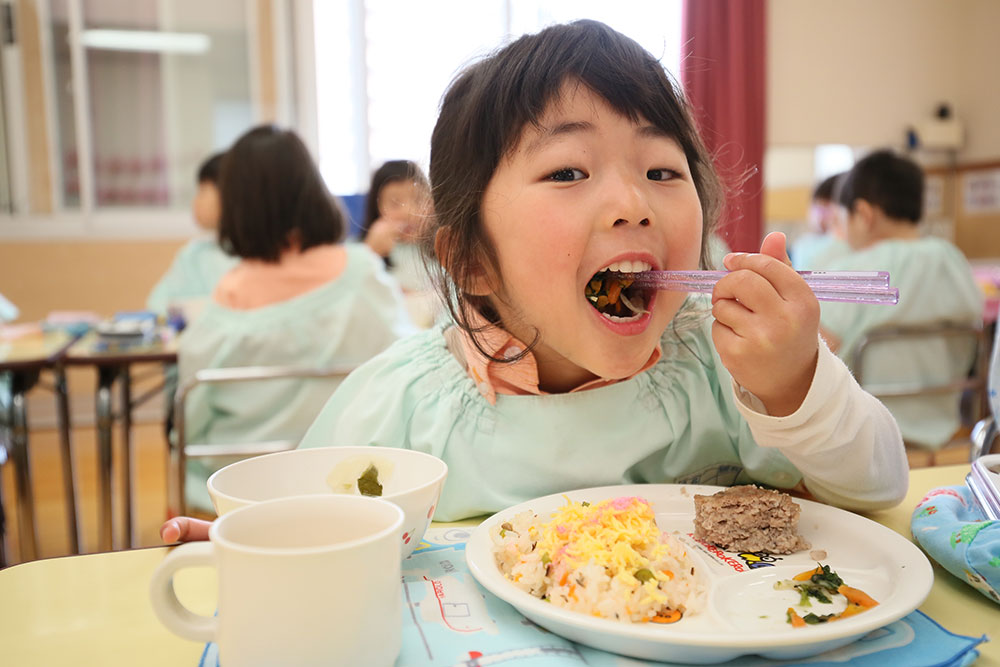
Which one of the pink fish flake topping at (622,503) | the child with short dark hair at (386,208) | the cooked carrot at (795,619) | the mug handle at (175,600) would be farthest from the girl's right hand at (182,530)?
the child with short dark hair at (386,208)

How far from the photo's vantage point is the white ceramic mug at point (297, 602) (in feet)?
1.32

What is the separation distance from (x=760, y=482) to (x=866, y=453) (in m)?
0.18

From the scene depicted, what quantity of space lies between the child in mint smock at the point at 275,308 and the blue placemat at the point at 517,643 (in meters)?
1.67

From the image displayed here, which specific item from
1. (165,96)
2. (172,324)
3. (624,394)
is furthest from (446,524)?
(165,96)

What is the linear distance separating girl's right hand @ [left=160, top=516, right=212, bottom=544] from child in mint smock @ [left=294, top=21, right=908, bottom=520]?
10.1 inches

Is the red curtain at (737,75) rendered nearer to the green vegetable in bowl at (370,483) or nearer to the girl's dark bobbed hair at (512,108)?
the girl's dark bobbed hair at (512,108)

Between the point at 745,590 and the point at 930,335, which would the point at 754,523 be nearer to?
the point at 745,590

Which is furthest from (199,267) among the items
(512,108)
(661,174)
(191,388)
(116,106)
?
(661,174)

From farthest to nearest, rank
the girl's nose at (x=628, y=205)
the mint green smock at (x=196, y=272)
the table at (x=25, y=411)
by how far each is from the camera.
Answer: the mint green smock at (x=196, y=272), the table at (x=25, y=411), the girl's nose at (x=628, y=205)

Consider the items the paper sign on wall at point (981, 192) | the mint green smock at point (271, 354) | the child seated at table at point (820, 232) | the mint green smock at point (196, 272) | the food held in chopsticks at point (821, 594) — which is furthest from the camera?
the paper sign on wall at point (981, 192)

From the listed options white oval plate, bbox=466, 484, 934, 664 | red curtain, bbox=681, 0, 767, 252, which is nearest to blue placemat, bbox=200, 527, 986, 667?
white oval plate, bbox=466, 484, 934, 664

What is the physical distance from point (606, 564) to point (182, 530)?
0.34 m

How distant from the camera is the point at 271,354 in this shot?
2.20 m

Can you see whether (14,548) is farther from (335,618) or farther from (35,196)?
(335,618)
